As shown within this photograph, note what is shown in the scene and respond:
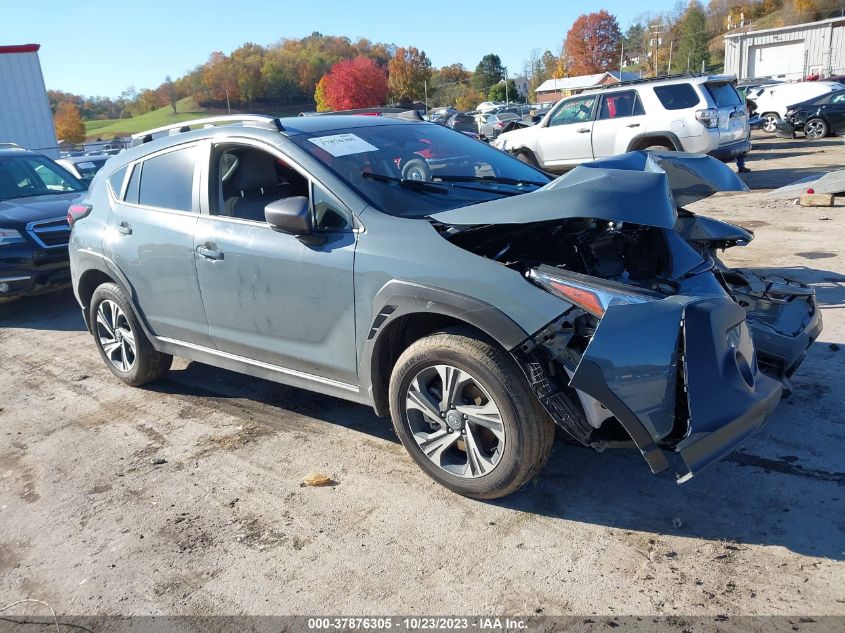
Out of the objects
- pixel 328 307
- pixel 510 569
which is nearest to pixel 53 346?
pixel 328 307

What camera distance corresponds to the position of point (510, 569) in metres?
2.89

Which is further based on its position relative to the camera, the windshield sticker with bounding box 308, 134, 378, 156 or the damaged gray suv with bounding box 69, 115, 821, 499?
the windshield sticker with bounding box 308, 134, 378, 156

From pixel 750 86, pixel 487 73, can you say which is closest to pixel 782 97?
pixel 750 86

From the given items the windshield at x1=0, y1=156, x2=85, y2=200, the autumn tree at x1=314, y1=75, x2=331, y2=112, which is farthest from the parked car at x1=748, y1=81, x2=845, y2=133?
the autumn tree at x1=314, y1=75, x2=331, y2=112

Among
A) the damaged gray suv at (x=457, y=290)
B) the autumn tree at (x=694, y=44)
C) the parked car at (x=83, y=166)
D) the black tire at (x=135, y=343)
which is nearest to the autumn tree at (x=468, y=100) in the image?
the autumn tree at (x=694, y=44)

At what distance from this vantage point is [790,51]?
52.8 m

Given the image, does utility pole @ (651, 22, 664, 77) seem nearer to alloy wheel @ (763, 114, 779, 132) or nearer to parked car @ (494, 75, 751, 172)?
alloy wheel @ (763, 114, 779, 132)

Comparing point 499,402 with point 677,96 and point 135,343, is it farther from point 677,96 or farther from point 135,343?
point 677,96

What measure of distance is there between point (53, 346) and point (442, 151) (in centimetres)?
452

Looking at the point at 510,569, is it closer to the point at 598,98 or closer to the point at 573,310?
the point at 573,310

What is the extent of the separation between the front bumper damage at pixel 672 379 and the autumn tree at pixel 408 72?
282 feet

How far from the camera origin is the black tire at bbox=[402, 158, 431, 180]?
4086 millimetres

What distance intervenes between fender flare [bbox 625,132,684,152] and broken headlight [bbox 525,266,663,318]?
10.4 m

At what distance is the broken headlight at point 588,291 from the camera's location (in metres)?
2.90
